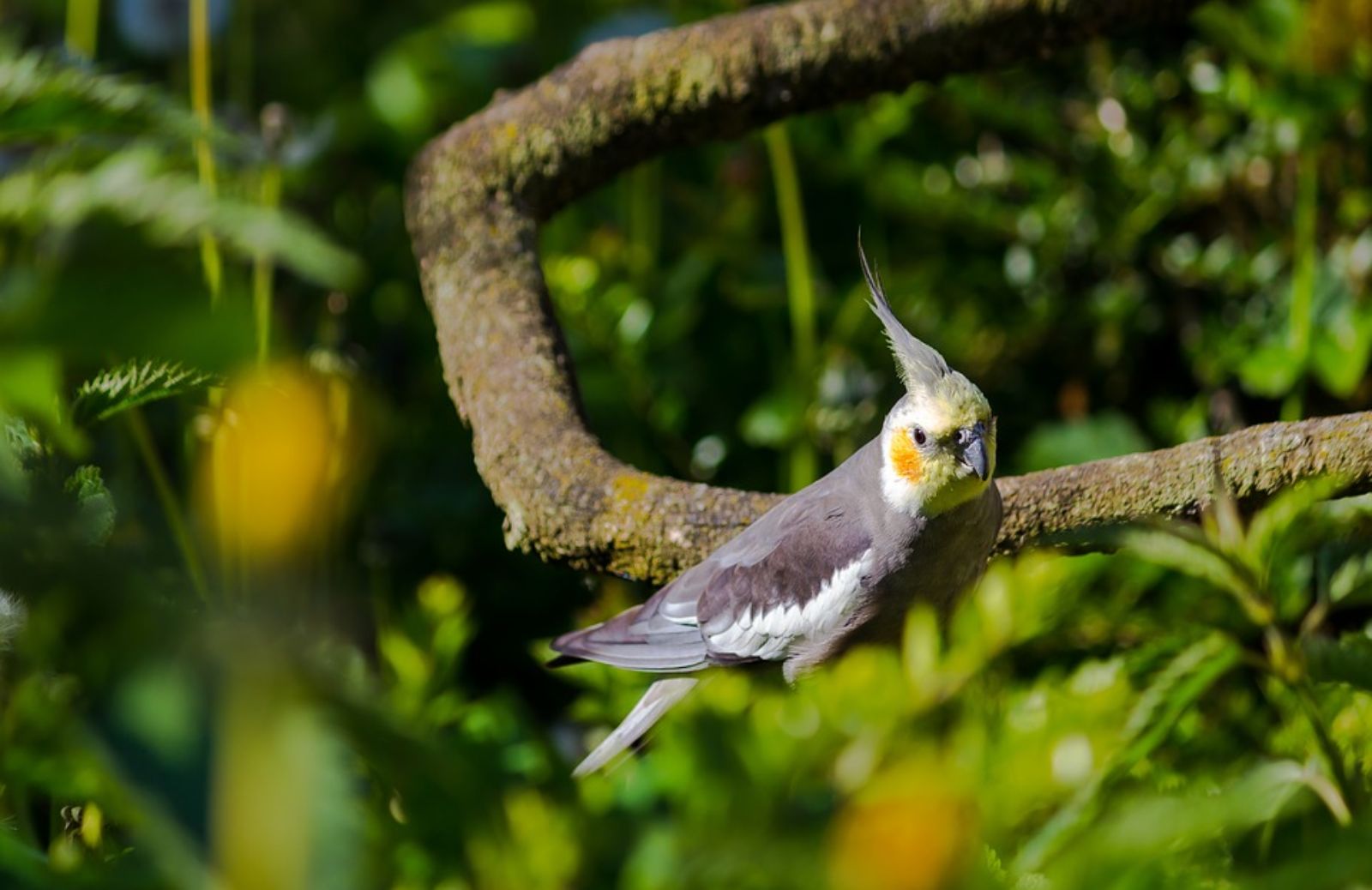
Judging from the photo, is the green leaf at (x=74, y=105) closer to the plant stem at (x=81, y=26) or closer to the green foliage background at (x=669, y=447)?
the green foliage background at (x=669, y=447)

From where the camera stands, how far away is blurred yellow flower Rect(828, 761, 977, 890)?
1.99ft

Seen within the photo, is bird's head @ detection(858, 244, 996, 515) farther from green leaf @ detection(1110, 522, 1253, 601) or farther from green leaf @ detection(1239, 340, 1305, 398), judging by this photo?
green leaf @ detection(1239, 340, 1305, 398)

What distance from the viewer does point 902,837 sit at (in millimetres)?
627

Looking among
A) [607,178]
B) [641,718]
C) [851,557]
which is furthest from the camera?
[607,178]

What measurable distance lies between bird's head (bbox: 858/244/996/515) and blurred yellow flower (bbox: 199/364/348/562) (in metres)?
0.73

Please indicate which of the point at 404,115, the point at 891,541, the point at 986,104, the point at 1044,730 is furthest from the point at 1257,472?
the point at 404,115

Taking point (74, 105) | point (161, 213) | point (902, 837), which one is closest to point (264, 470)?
point (74, 105)

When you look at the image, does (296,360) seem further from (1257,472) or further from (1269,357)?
(1269,357)

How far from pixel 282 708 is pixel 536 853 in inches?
8.1

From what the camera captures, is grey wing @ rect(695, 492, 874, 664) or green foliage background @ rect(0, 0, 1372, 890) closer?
green foliage background @ rect(0, 0, 1372, 890)

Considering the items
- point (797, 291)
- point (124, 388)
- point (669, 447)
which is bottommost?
point (669, 447)

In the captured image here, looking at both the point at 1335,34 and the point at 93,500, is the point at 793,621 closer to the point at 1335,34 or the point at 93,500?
the point at 93,500

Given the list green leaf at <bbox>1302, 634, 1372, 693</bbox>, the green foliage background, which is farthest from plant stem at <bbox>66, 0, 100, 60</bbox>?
green leaf at <bbox>1302, 634, 1372, 693</bbox>

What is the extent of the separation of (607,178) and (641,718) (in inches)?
31.7
